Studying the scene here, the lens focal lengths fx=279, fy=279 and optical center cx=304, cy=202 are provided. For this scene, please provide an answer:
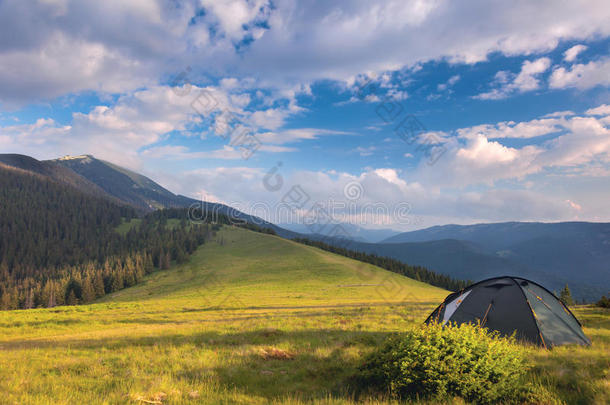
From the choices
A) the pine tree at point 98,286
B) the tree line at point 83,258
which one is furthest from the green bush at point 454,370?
the pine tree at point 98,286

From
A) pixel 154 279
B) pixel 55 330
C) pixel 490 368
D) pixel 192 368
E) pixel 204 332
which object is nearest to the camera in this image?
pixel 490 368

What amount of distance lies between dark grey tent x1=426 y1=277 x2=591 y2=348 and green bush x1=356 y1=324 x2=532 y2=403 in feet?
17.8

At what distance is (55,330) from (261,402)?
2619 cm

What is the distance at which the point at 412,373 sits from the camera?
6359mm

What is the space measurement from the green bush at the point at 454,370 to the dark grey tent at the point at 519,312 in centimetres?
544

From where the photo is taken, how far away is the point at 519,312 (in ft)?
40.4

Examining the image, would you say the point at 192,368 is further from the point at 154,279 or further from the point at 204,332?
the point at 154,279

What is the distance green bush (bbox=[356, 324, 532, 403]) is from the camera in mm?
6172

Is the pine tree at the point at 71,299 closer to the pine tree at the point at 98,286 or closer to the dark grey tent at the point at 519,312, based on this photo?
the pine tree at the point at 98,286

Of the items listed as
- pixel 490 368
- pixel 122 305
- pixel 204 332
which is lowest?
pixel 122 305

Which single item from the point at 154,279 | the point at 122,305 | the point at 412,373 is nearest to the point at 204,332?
the point at 412,373

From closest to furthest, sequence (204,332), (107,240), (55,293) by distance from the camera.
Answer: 1. (204,332)
2. (55,293)
3. (107,240)

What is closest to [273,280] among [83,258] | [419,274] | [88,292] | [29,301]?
[88,292]

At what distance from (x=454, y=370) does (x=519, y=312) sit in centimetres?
869
